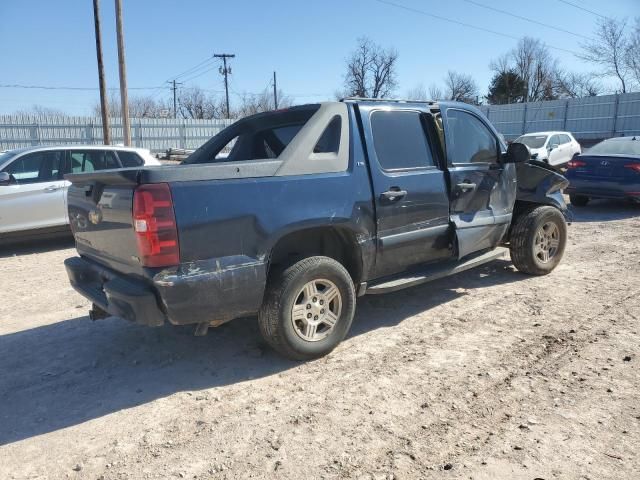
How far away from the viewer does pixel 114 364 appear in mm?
3979

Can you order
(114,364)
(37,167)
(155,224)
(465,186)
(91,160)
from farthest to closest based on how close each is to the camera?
(91,160)
(37,167)
(465,186)
(114,364)
(155,224)

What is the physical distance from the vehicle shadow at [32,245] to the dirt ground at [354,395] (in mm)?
3201

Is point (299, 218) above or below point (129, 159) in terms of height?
below

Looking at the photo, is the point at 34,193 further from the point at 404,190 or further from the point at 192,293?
the point at 404,190

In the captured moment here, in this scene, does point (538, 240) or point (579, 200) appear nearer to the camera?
point (538, 240)

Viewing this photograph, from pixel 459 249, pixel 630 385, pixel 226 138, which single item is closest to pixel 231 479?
pixel 630 385

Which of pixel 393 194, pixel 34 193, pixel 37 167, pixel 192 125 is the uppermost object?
pixel 192 125

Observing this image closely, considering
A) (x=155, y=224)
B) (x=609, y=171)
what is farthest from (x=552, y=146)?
(x=155, y=224)

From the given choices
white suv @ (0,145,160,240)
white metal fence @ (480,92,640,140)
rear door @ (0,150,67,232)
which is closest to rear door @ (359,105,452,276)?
white suv @ (0,145,160,240)

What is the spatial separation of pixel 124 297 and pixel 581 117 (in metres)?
34.8

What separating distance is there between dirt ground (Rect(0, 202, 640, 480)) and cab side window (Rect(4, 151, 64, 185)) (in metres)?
3.42

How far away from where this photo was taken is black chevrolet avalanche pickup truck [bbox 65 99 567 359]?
3.20 meters

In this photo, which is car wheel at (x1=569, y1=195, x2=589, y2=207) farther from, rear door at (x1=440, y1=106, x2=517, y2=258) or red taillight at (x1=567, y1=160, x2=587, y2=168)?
rear door at (x1=440, y1=106, x2=517, y2=258)

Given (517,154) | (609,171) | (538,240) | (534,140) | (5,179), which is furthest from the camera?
(534,140)
